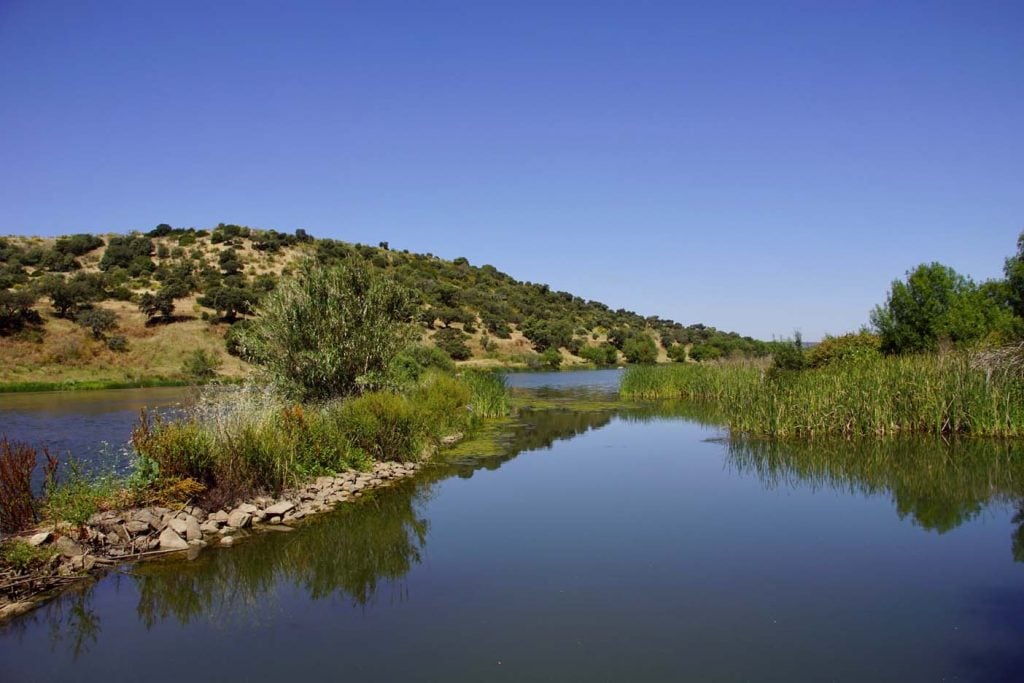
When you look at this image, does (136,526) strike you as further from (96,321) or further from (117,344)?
(96,321)

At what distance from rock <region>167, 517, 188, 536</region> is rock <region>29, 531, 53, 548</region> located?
165cm

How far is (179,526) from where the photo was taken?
10703mm

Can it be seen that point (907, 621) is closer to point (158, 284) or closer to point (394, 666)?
point (394, 666)

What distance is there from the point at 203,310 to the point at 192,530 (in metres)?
48.8

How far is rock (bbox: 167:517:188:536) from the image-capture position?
10.6m

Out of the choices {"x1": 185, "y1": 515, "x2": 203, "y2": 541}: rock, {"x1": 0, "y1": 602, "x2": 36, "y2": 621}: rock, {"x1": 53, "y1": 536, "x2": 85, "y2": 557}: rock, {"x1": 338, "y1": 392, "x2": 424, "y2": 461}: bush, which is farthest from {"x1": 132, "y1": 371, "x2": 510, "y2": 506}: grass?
{"x1": 0, "y1": 602, "x2": 36, "y2": 621}: rock

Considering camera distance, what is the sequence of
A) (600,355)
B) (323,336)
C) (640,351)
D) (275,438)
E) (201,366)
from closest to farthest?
(275,438) < (323,336) < (201,366) < (600,355) < (640,351)

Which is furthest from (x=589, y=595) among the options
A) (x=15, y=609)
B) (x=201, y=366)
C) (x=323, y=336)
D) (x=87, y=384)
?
(x=201, y=366)

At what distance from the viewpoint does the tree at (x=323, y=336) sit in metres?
18.9

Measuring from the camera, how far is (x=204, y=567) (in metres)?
9.62

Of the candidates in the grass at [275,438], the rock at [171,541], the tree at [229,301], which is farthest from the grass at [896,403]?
the tree at [229,301]

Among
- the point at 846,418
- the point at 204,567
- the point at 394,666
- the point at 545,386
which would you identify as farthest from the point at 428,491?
the point at 545,386

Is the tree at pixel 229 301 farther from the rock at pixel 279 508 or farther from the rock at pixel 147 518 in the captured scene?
the rock at pixel 147 518

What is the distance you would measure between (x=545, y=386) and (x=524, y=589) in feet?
127
